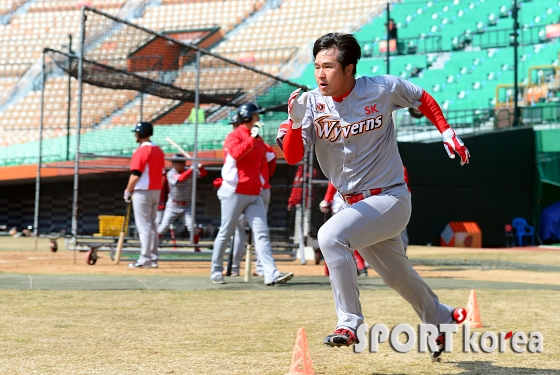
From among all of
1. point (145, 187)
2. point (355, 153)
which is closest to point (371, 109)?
point (355, 153)

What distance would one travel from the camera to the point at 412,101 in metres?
4.84

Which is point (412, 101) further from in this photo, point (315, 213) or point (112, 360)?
point (315, 213)

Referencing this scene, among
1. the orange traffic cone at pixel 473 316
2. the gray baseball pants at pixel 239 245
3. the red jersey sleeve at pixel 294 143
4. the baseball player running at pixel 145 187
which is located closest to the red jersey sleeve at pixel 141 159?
the baseball player running at pixel 145 187

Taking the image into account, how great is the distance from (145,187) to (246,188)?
10.0 ft

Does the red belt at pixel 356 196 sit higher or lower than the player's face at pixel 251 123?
lower

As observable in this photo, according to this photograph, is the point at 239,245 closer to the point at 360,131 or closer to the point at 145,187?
the point at 145,187

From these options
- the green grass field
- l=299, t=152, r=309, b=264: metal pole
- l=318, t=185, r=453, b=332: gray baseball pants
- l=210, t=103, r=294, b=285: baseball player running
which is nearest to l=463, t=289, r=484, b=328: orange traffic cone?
the green grass field

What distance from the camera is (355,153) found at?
4703 mm

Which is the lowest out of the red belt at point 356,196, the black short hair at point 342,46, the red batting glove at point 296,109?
the red belt at point 356,196

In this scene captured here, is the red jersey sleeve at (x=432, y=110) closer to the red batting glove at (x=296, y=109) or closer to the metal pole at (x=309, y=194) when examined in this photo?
the red batting glove at (x=296, y=109)

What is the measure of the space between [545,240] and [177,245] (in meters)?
14.4

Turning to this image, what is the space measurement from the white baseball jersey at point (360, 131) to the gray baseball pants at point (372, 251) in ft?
0.45

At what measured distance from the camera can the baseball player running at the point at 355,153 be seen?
4547mm

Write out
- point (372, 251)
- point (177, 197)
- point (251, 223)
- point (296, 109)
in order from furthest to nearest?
1. point (177, 197)
2. point (251, 223)
3. point (372, 251)
4. point (296, 109)
